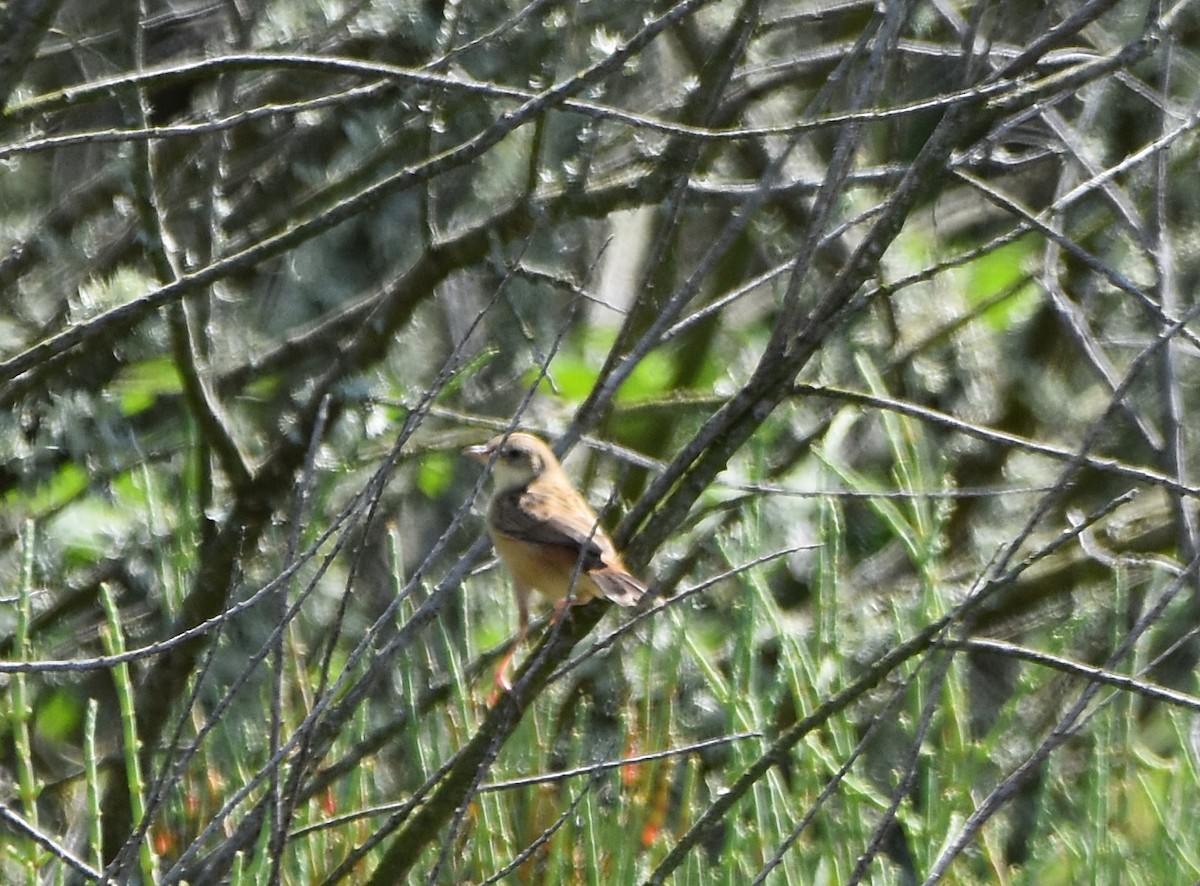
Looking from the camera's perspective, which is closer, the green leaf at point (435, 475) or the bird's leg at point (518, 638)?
the bird's leg at point (518, 638)

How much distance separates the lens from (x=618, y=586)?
3.70 meters

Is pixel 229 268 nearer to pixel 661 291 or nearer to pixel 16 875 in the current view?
pixel 16 875

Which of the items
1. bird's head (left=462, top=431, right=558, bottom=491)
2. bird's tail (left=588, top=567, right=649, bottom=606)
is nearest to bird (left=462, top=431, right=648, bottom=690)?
bird's head (left=462, top=431, right=558, bottom=491)

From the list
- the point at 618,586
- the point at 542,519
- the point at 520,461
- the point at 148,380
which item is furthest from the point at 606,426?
the point at 618,586

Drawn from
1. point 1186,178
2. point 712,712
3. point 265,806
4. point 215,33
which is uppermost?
point 215,33

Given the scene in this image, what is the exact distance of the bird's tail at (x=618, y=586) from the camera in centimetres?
362

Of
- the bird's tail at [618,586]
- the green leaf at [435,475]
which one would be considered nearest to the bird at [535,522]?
the green leaf at [435,475]

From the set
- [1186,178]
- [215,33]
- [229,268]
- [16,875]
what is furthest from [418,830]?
[1186,178]

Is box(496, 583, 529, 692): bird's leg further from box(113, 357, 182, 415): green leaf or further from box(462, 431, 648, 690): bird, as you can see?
box(113, 357, 182, 415): green leaf

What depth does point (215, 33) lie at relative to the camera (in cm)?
571

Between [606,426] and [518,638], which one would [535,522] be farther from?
[518,638]

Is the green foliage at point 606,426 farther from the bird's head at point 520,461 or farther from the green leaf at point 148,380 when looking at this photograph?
the bird's head at point 520,461

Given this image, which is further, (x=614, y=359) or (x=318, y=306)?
(x=318, y=306)

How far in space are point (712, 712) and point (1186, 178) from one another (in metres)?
2.77
